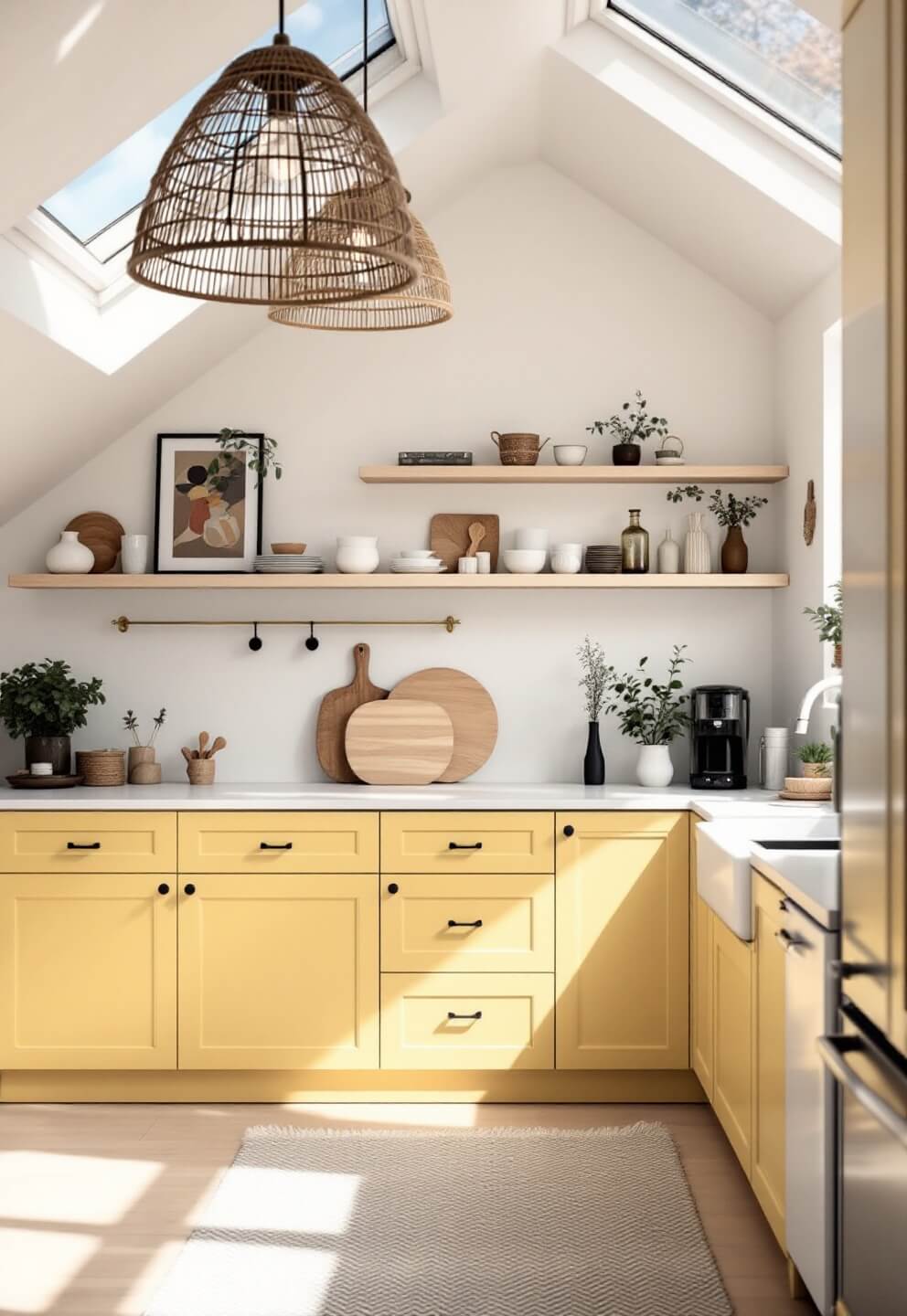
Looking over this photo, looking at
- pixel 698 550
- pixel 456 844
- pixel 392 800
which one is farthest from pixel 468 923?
pixel 698 550

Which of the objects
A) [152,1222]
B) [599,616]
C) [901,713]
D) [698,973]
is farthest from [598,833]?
[901,713]

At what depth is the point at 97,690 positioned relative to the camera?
4.28 meters

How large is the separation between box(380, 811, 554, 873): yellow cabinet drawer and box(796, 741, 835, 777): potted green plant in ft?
2.71

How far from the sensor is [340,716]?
14.4ft

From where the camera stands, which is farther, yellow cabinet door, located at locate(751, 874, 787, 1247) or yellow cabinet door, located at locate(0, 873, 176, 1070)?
yellow cabinet door, located at locate(0, 873, 176, 1070)

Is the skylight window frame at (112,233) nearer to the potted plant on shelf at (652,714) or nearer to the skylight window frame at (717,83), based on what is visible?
the skylight window frame at (717,83)

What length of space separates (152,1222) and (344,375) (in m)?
2.72

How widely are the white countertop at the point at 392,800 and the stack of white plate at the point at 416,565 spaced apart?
72 cm

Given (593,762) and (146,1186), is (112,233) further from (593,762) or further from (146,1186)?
(146,1186)

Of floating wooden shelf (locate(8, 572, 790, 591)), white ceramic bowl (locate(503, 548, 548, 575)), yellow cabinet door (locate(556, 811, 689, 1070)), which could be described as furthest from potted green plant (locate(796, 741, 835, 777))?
white ceramic bowl (locate(503, 548, 548, 575))

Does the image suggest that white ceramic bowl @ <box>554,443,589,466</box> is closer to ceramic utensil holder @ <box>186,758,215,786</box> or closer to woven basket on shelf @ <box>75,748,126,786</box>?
ceramic utensil holder @ <box>186,758,215,786</box>

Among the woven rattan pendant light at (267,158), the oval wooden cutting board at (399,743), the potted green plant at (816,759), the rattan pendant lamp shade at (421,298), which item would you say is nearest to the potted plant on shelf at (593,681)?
the oval wooden cutting board at (399,743)

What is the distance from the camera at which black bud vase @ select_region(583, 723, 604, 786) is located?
4.23 m

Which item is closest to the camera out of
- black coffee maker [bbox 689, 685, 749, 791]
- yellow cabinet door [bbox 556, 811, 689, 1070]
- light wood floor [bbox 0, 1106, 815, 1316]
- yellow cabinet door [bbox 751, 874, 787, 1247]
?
yellow cabinet door [bbox 751, 874, 787, 1247]
